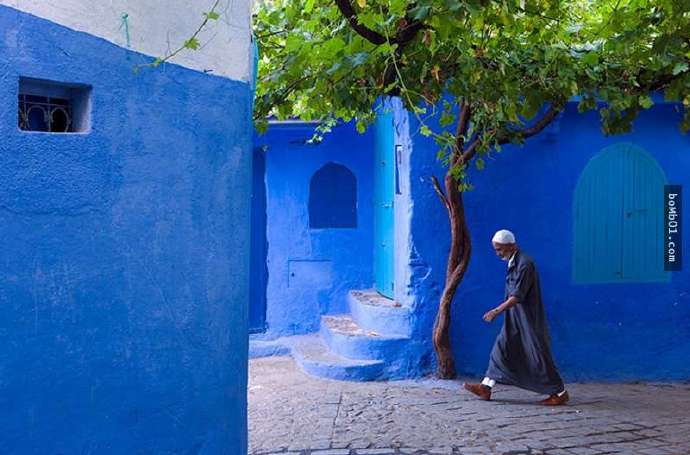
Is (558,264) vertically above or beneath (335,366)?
above

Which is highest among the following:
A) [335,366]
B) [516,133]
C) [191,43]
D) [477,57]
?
[477,57]

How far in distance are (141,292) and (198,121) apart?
990 millimetres

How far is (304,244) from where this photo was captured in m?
11.2

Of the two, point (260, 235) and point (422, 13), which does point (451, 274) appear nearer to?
point (260, 235)

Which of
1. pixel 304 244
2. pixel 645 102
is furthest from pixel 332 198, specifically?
pixel 645 102

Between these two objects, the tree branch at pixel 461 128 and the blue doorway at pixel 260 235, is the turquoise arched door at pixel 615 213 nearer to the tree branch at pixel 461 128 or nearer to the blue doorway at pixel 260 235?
the tree branch at pixel 461 128

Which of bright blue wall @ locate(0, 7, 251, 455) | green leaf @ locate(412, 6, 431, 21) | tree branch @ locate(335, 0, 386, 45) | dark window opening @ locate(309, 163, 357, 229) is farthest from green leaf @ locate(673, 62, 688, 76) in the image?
dark window opening @ locate(309, 163, 357, 229)

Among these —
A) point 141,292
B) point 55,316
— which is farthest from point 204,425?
point 55,316

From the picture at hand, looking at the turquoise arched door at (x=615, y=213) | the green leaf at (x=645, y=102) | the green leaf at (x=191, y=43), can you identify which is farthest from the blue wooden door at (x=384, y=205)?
the green leaf at (x=191, y=43)

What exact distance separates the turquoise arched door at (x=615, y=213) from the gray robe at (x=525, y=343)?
1606mm

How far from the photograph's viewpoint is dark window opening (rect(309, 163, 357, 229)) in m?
11.2

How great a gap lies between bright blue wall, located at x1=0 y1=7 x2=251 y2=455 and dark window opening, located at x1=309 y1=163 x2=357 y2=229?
20.3 ft

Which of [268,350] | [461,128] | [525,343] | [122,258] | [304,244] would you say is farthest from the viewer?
[304,244]

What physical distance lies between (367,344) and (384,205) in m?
1.98
